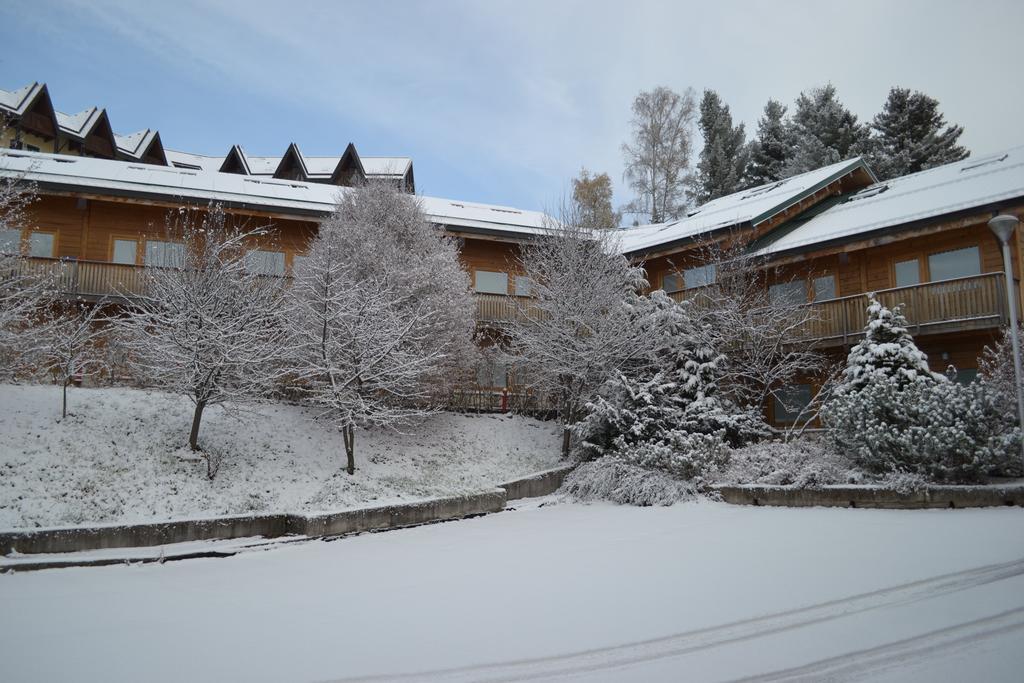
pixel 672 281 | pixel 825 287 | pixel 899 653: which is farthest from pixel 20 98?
pixel 899 653

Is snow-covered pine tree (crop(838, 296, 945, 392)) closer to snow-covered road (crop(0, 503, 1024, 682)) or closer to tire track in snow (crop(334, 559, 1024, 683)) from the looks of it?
snow-covered road (crop(0, 503, 1024, 682))

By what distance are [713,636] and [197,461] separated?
34.8 feet

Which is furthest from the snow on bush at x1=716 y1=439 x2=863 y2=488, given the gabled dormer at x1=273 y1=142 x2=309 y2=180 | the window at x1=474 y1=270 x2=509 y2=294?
the gabled dormer at x1=273 y1=142 x2=309 y2=180

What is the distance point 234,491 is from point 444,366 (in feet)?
20.2

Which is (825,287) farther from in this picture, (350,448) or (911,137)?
(911,137)

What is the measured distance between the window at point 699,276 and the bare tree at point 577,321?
401cm

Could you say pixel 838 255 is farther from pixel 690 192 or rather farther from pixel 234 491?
pixel 690 192

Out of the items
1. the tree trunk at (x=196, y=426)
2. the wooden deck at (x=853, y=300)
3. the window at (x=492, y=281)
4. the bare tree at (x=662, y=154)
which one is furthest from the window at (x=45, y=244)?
the bare tree at (x=662, y=154)

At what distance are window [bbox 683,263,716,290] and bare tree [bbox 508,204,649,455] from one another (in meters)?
4.01

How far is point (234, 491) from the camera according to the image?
40.7 ft

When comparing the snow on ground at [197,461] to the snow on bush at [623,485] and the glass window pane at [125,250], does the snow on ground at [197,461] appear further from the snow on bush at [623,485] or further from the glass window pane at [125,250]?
the glass window pane at [125,250]

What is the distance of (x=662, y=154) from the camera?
41.2 m

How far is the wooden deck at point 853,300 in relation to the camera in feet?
53.3

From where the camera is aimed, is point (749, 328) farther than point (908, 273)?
No
